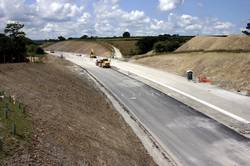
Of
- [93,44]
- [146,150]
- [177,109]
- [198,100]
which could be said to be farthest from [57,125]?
[93,44]

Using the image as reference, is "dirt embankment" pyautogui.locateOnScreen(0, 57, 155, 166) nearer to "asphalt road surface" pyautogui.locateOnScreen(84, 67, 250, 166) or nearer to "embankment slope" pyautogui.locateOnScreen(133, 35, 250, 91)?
"asphalt road surface" pyautogui.locateOnScreen(84, 67, 250, 166)

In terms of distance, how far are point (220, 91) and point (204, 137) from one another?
762 inches

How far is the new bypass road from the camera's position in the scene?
19644 mm

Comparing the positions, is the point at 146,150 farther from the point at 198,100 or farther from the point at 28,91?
the point at 198,100

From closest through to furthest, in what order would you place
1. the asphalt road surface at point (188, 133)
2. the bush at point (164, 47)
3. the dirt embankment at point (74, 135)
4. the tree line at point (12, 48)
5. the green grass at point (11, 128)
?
1. the green grass at point (11, 128)
2. the dirt embankment at point (74, 135)
3. the asphalt road surface at point (188, 133)
4. the tree line at point (12, 48)
5. the bush at point (164, 47)

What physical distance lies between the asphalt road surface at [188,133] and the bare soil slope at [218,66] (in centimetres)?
1078

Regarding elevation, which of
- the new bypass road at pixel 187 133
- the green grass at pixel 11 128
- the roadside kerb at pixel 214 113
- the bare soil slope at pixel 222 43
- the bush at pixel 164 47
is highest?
the bare soil slope at pixel 222 43

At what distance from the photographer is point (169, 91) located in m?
42.2

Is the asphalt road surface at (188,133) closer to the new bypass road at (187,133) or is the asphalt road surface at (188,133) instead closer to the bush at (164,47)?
the new bypass road at (187,133)

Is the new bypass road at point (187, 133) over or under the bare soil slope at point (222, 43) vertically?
under

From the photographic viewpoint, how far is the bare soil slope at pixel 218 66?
152ft

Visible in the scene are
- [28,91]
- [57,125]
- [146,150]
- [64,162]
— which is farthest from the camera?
[28,91]

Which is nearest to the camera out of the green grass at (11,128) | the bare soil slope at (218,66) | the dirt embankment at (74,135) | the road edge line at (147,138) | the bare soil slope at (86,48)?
the green grass at (11,128)

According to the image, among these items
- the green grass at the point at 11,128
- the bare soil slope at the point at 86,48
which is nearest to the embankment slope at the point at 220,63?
the green grass at the point at 11,128
